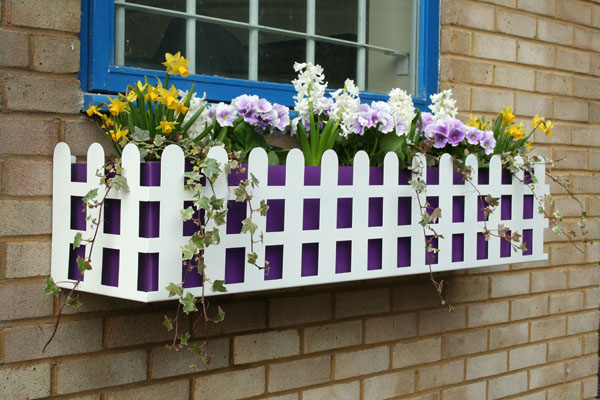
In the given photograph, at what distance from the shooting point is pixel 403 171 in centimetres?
235

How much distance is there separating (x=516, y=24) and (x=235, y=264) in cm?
180

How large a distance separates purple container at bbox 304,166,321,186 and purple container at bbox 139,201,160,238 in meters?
0.46

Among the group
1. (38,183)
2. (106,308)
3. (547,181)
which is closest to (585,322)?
(547,181)

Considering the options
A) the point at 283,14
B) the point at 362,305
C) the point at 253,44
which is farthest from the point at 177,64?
the point at 362,305

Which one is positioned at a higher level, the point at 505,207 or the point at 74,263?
the point at 505,207

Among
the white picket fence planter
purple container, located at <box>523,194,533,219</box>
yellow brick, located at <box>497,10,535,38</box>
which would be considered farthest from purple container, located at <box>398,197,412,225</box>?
yellow brick, located at <box>497,10,535,38</box>

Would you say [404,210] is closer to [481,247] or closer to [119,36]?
[481,247]

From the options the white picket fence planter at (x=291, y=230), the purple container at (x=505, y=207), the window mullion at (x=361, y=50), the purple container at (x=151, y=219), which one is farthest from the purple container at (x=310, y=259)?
the window mullion at (x=361, y=50)

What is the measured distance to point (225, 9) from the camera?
8.05 ft

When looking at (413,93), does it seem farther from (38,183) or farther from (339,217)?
(38,183)

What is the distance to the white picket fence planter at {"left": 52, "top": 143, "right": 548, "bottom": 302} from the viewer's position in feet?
6.03

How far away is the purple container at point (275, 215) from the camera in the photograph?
6.71ft

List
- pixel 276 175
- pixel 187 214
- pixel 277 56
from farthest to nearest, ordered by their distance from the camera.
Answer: pixel 277 56 → pixel 276 175 → pixel 187 214

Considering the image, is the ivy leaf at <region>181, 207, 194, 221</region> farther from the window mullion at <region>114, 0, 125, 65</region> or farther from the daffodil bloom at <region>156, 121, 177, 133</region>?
the window mullion at <region>114, 0, 125, 65</region>
